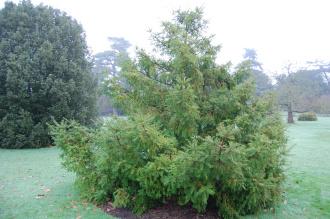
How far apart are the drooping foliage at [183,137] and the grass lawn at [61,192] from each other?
41 cm

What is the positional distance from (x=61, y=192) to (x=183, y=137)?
278 cm

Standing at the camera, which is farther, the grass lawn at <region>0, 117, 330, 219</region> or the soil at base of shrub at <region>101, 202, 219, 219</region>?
the grass lawn at <region>0, 117, 330, 219</region>

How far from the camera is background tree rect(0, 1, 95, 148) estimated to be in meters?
12.7

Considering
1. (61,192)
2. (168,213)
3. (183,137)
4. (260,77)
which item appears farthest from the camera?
(260,77)

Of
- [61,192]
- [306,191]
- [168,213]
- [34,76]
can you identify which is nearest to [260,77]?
[34,76]

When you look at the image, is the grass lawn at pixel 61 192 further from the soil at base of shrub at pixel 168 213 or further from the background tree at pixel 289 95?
the background tree at pixel 289 95

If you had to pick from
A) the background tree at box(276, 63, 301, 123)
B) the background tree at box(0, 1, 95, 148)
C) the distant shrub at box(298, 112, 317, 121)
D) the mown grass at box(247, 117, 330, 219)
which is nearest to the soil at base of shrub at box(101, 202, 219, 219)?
the mown grass at box(247, 117, 330, 219)

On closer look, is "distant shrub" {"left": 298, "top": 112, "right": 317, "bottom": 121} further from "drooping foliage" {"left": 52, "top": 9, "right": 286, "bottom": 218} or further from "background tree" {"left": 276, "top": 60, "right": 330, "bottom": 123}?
"drooping foliage" {"left": 52, "top": 9, "right": 286, "bottom": 218}

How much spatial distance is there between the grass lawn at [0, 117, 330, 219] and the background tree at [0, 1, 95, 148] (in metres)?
2.78

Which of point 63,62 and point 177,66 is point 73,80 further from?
point 177,66

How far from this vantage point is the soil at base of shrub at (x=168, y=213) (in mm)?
4691

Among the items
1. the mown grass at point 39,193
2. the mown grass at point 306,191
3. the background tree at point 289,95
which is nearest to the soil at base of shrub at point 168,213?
the mown grass at point 39,193

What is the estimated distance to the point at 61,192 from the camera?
20.3ft

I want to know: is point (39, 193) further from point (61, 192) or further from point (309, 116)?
point (309, 116)
